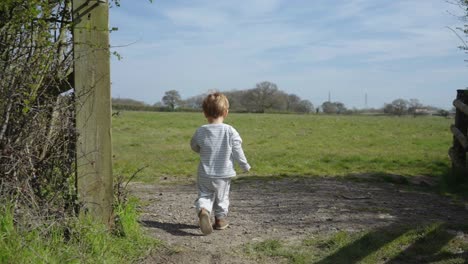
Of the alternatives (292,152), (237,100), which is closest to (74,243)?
(292,152)

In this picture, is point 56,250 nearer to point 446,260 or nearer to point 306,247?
point 306,247

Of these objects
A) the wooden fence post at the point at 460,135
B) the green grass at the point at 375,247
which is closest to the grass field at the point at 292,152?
the wooden fence post at the point at 460,135

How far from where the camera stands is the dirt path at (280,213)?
470cm

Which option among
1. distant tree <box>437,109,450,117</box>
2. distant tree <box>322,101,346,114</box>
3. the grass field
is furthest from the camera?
distant tree <box>322,101,346,114</box>

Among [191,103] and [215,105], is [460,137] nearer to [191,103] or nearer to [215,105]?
[215,105]

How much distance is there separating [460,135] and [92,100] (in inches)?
265

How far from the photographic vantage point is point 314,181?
27.1ft

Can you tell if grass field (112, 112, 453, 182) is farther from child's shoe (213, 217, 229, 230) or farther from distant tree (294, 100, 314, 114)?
distant tree (294, 100, 314, 114)

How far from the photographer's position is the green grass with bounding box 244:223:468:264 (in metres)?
4.39

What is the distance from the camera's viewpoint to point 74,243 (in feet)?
12.9

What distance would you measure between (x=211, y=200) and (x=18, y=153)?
199cm

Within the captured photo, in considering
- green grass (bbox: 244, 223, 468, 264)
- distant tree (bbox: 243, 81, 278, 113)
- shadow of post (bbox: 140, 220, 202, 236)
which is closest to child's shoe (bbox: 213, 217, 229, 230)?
shadow of post (bbox: 140, 220, 202, 236)

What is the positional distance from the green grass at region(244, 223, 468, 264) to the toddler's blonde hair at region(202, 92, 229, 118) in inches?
57.4

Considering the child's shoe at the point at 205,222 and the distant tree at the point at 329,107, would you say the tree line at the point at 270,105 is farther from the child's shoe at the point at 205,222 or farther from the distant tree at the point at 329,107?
the child's shoe at the point at 205,222
